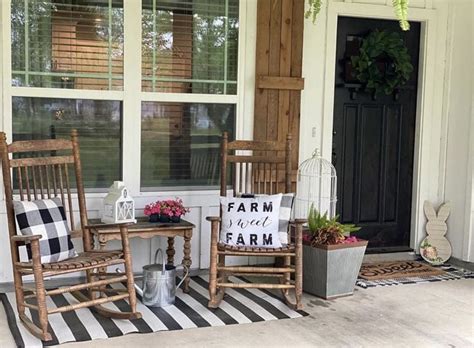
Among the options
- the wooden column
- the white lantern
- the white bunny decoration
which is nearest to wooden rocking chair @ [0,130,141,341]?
the white lantern

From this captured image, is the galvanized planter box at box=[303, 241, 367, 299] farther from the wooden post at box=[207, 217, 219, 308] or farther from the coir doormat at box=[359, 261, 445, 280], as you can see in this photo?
the wooden post at box=[207, 217, 219, 308]

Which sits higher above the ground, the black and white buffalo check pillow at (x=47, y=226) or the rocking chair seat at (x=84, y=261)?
the black and white buffalo check pillow at (x=47, y=226)

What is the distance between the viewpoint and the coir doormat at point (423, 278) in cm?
463

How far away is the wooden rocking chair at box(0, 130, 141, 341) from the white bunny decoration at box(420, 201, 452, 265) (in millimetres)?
2722

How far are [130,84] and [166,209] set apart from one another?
929 millimetres

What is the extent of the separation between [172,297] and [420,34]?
3114mm

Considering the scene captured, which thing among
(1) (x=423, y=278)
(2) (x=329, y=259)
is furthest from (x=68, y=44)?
(1) (x=423, y=278)

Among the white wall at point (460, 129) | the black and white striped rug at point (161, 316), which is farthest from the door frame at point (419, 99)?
the black and white striped rug at point (161, 316)

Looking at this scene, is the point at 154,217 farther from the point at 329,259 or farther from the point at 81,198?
the point at 329,259

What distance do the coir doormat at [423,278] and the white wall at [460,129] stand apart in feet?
0.54

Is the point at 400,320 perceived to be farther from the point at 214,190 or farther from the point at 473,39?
the point at 473,39

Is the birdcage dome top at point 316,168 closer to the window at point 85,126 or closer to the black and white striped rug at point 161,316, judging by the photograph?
the black and white striped rug at point 161,316

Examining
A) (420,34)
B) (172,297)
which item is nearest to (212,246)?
(172,297)

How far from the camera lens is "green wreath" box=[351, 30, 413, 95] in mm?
5117
